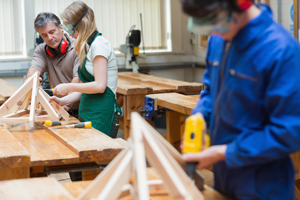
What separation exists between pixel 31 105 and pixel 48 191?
1315mm

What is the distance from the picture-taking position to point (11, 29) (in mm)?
6793

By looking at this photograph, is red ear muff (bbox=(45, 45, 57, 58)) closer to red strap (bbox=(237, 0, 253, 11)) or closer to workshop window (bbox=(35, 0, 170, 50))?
red strap (bbox=(237, 0, 253, 11))

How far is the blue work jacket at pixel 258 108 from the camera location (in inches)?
44.2

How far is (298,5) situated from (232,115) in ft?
12.6

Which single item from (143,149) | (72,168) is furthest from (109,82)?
(143,149)

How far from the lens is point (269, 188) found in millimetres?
1235

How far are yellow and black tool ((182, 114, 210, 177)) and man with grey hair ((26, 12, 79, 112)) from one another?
203cm

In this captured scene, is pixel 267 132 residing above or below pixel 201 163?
above

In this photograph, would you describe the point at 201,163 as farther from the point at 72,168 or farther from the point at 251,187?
the point at 72,168

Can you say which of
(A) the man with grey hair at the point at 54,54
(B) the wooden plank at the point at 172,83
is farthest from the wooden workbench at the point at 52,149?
(B) the wooden plank at the point at 172,83

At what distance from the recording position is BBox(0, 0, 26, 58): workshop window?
6691 mm

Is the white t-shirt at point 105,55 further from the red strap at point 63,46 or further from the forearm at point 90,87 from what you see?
the red strap at point 63,46

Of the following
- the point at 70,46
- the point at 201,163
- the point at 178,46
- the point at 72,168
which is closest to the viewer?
the point at 201,163

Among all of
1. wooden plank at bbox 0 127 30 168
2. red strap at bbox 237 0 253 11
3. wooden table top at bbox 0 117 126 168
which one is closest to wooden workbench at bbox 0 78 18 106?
wooden table top at bbox 0 117 126 168
